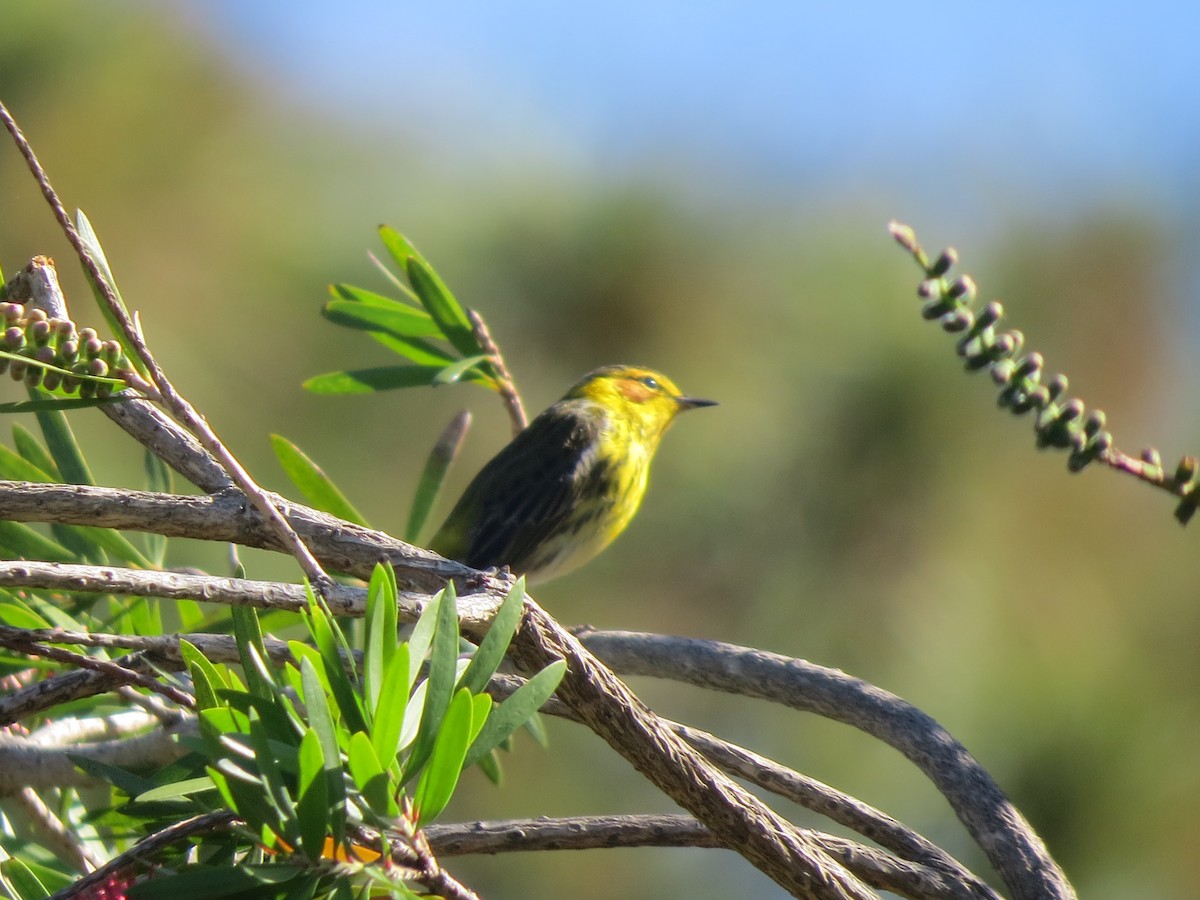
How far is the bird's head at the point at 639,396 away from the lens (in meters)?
2.90

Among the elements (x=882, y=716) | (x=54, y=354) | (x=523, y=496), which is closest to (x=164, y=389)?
(x=54, y=354)

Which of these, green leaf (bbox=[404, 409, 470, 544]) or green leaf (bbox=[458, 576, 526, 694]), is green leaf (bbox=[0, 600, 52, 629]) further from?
green leaf (bbox=[458, 576, 526, 694])

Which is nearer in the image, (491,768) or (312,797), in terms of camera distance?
(312,797)

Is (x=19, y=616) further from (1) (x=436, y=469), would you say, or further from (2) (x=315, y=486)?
(1) (x=436, y=469)

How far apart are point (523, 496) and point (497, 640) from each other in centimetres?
203

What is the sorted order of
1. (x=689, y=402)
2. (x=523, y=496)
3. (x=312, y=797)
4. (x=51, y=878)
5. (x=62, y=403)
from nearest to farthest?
(x=312, y=797)
(x=62, y=403)
(x=51, y=878)
(x=523, y=496)
(x=689, y=402)

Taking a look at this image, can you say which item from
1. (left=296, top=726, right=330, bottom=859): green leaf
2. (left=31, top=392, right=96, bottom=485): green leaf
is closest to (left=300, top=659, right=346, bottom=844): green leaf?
(left=296, top=726, right=330, bottom=859): green leaf

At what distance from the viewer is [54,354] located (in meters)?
0.68

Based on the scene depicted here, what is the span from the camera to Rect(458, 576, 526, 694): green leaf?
62cm

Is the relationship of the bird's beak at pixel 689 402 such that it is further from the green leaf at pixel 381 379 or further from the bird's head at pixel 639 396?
the green leaf at pixel 381 379

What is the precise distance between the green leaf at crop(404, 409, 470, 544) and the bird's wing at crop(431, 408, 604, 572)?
0.87 meters

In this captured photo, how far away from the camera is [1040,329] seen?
11.9 feet

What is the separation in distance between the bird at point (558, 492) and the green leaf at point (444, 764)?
6.15ft

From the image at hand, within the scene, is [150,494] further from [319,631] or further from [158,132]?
[158,132]
